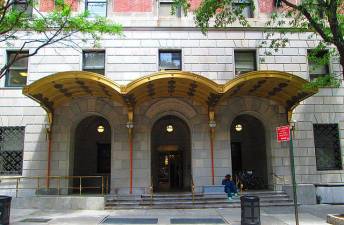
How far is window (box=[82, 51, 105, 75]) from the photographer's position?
66.0 feet

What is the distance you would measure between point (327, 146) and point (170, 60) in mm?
9276

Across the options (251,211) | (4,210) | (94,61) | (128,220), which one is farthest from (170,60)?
(4,210)

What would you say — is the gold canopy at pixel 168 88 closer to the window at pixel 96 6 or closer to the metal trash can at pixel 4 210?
the window at pixel 96 6

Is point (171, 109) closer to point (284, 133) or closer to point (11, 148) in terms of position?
point (11, 148)

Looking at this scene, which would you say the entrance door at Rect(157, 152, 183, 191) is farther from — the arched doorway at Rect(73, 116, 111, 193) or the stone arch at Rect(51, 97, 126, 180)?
the stone arch at Rect(51, 97, 126, 180)

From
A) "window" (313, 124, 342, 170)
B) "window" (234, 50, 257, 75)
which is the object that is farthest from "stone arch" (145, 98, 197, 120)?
"window" (313, 124, 342, 170)

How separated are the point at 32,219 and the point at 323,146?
47.1ft

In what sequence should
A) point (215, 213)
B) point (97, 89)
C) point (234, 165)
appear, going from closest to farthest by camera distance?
point (215, 213) → point (97, 89) → point (234, 165)

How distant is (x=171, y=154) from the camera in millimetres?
24016

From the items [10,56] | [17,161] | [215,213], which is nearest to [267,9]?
[215,213]

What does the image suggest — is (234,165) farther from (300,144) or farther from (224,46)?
(224,46)

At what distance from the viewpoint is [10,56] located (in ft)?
66.8

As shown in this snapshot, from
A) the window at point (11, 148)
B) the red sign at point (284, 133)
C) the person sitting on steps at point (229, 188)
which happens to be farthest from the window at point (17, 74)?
the red sign at point (284, 133)

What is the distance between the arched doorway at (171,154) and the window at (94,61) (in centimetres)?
546
